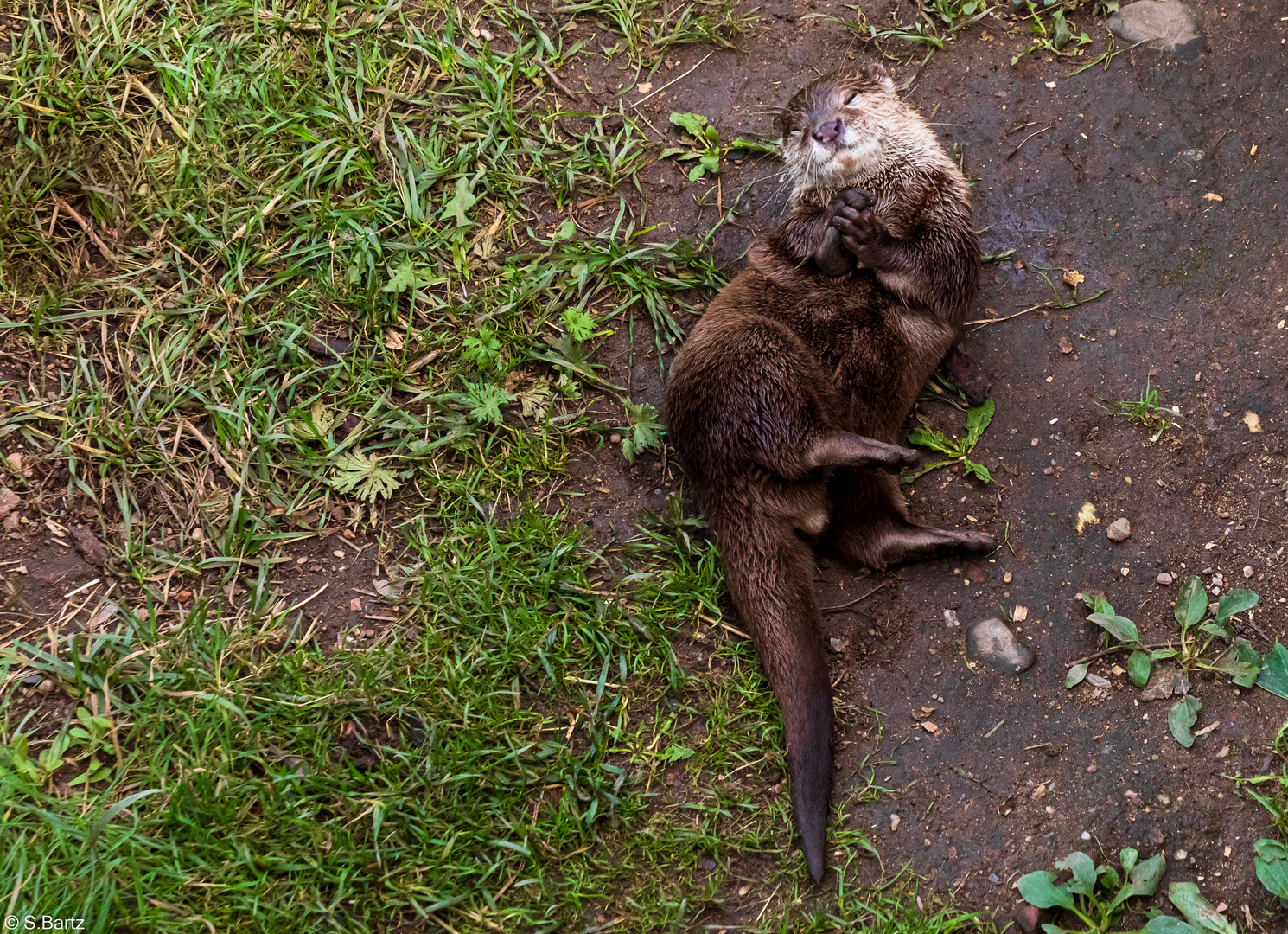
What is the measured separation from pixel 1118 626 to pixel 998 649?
A: 242 millimetres

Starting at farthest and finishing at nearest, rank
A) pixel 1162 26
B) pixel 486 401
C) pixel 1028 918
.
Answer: pixel 1162 26 < pixel 486 401 < pixel 1028 918

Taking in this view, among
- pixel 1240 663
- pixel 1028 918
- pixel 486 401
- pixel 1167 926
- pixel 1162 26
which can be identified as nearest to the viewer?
pixel 1167 926

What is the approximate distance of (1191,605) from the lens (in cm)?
195

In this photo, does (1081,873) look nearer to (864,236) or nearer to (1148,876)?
(1148,876)

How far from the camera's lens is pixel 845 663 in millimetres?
2100

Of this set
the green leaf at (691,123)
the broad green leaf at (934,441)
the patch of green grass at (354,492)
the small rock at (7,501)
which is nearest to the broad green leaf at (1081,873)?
the patch of green grass at (354,492)

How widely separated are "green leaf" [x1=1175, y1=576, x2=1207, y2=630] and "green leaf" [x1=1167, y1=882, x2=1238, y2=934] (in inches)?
20.0

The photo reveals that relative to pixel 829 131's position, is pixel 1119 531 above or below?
below

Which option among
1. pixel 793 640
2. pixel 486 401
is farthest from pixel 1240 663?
pixel 486 401

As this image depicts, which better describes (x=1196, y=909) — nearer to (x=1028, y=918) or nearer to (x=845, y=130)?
(x=1028, y=918)

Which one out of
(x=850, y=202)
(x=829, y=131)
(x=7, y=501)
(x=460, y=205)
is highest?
(x=829, y=131)

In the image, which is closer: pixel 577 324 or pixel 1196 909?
pixel 1196 909

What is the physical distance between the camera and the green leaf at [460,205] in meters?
2.37

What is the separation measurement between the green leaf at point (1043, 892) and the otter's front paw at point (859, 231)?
1.32 meters
